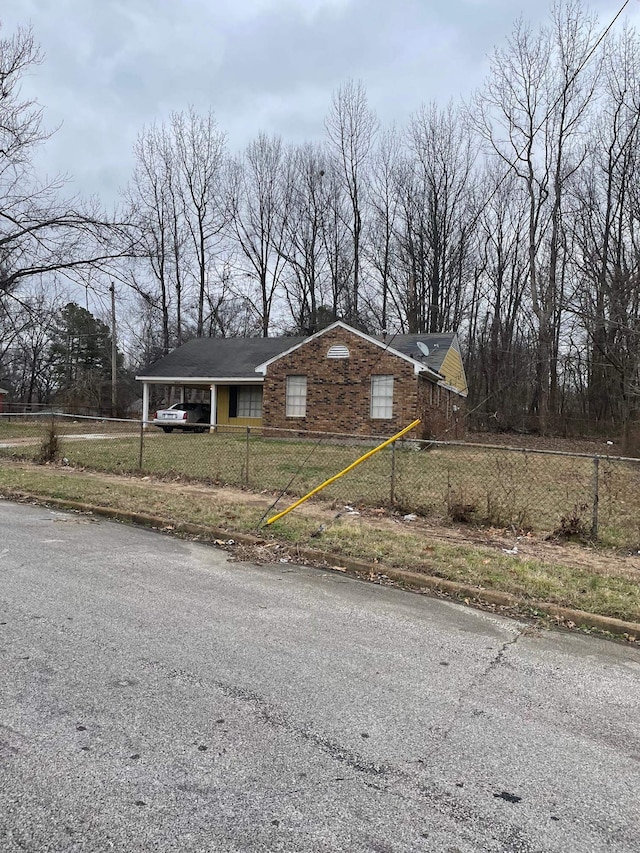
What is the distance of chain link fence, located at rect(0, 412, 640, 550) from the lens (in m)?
7.89

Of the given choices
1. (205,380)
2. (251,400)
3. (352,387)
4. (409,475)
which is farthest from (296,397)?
(409,475)

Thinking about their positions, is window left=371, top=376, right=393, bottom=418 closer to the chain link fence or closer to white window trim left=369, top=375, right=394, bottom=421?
white window trim left=369, top=375, right=394, bottom=421

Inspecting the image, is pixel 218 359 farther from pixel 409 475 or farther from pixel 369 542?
pixel 369 542

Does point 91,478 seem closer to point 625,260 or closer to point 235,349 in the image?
point 235,349

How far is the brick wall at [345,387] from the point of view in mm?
18609

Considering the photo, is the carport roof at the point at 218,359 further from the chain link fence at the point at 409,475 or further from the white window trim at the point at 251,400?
the chain link fence at the point at 409,475

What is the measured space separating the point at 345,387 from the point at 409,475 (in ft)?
25.6

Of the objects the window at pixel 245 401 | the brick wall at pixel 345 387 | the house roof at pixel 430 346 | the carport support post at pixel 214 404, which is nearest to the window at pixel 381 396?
the brick wall at pixel 345 387

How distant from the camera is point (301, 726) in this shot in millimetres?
2896

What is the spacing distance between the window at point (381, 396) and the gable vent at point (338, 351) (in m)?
1.28

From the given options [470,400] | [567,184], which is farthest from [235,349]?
[567,184]

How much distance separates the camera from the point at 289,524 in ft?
24.8

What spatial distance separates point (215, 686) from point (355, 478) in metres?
8.37

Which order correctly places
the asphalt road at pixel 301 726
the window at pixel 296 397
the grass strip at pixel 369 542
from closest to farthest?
the asphalt road at pixel 301 726 < the grass strip at pixel 369 542 < the window at pixel 296 397
